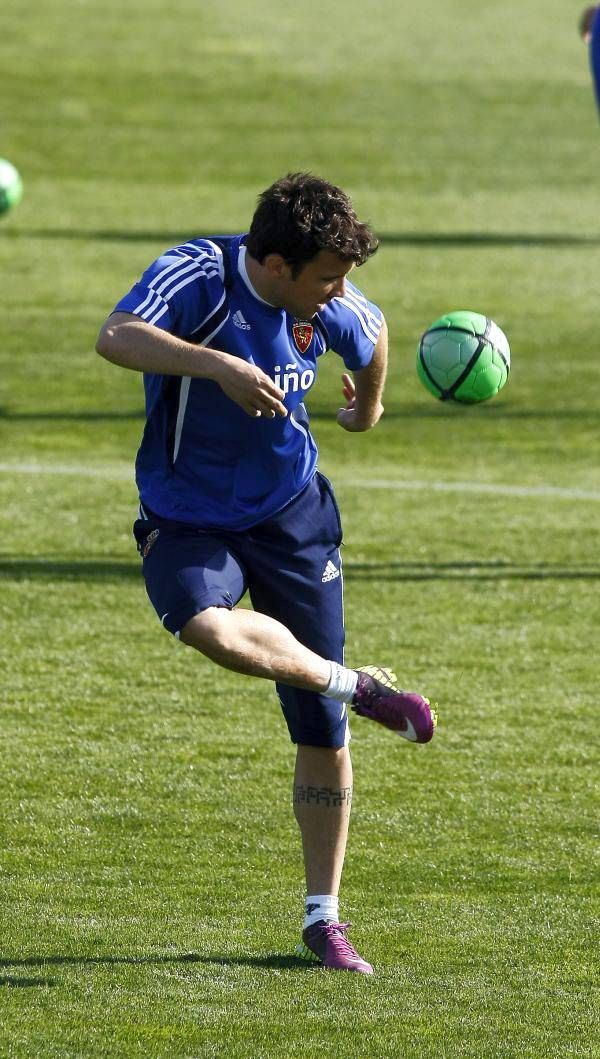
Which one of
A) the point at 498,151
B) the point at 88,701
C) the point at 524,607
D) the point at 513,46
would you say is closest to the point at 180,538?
the point at 88,701

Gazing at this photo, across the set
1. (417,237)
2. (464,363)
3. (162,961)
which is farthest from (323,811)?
(417,237)

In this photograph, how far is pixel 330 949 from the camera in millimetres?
5879

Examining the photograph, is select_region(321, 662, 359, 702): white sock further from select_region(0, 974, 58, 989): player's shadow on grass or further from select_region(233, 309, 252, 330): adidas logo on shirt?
select_region(0, 974, 58, 989): player's shadow on grass

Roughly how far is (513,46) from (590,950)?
34.5 metres

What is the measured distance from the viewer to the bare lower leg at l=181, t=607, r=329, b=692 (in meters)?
5.59

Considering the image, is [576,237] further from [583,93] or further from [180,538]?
[180,538]

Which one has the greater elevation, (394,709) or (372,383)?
(372,383)

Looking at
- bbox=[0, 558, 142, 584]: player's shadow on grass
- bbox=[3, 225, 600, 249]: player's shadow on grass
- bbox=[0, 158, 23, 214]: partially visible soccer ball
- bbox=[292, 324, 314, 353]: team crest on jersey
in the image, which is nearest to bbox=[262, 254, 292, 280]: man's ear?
bbox=[292, 324, 314, 353]: team crest on jersey

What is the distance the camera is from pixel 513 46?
126 feet

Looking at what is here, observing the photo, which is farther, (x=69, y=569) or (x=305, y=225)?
(x=69, y=569)

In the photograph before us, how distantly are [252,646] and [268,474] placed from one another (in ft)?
2.20

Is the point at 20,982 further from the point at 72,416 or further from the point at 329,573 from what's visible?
the point at 72,416

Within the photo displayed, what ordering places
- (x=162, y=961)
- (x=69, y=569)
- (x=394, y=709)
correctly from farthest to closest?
(x=69, y=569), (x=394, y=709), (x=162, y=961)

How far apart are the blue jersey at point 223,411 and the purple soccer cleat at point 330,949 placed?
4.28 feet
